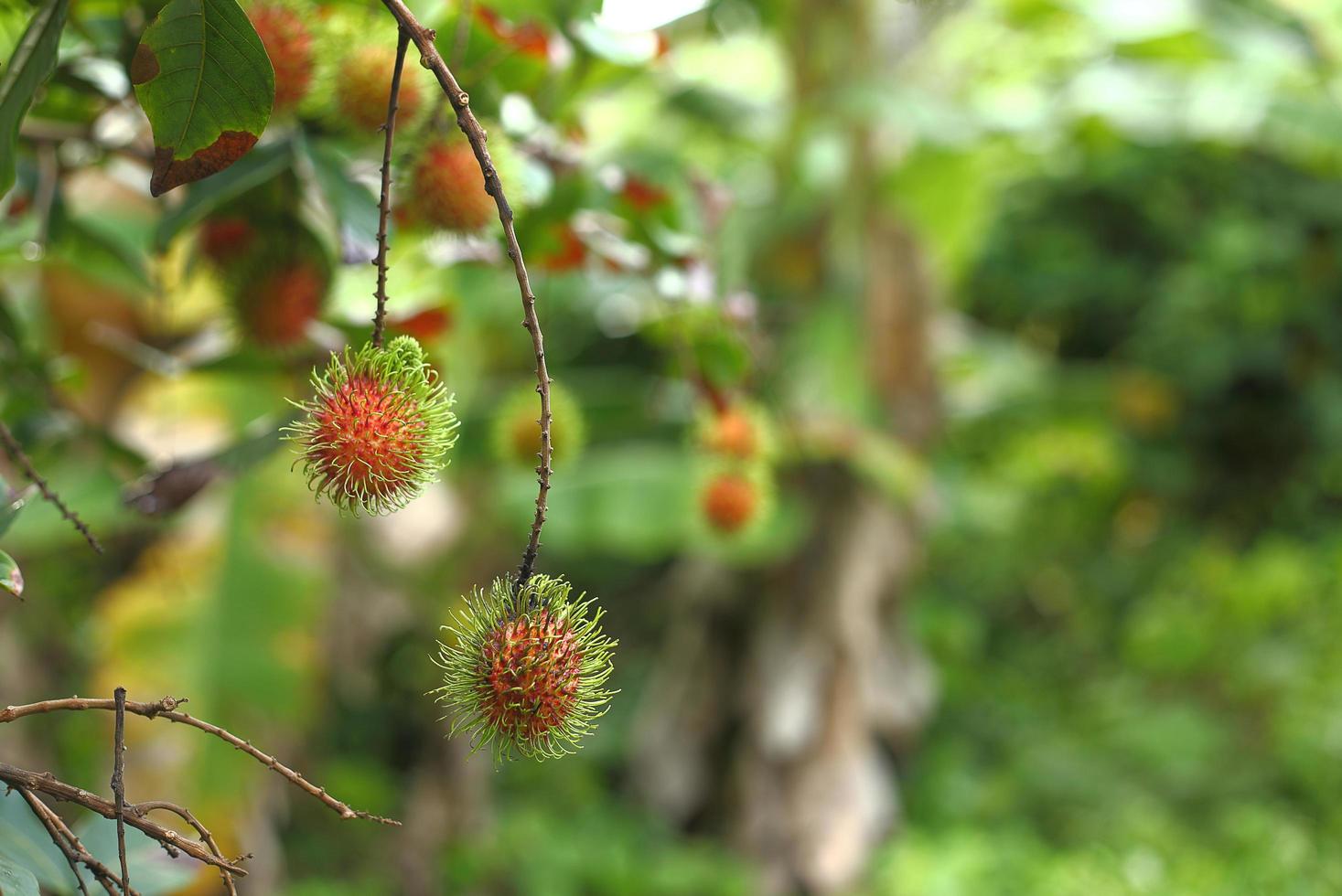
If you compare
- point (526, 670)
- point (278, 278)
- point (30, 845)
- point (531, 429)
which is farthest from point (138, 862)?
point (531, 429)

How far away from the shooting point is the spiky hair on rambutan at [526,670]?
1.83 feet

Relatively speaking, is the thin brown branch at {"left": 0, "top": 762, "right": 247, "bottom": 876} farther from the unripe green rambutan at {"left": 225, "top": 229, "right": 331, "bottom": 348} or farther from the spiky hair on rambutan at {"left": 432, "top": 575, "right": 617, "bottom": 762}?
the unripe green rambutan at {"left": 225, "top": 229, "right": 331, "bottom": 348}

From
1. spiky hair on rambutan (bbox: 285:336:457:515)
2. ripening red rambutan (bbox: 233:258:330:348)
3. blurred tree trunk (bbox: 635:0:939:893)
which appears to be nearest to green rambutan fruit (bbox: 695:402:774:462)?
ripening red rambutan (bbox: 233:258:330:348)

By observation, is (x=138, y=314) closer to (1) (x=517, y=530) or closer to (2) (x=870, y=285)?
(1) (x=517, y=530)

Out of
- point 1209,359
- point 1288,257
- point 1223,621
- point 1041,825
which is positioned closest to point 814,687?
point 1041,825

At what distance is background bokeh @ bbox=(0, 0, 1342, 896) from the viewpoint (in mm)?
1081

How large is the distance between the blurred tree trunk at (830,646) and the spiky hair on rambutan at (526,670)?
2279 millimetres

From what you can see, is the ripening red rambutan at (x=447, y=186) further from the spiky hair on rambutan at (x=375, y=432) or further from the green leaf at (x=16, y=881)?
the green leaf at (x=16, y=881)

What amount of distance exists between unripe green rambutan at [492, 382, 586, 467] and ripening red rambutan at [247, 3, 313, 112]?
43 cm

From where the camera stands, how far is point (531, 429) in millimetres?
1268

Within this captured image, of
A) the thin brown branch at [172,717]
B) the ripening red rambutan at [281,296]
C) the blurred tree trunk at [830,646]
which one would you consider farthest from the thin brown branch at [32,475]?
Answer: the blurred tree trunk at [830,646]

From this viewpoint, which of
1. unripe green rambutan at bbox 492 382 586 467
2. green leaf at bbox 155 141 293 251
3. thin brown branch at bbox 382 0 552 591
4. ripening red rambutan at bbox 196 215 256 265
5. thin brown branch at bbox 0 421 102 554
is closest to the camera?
thin brown branch at bbox 382 0 552 591

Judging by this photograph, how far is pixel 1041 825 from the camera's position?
3.49 metres

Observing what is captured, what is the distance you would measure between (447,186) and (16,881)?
49 cm
